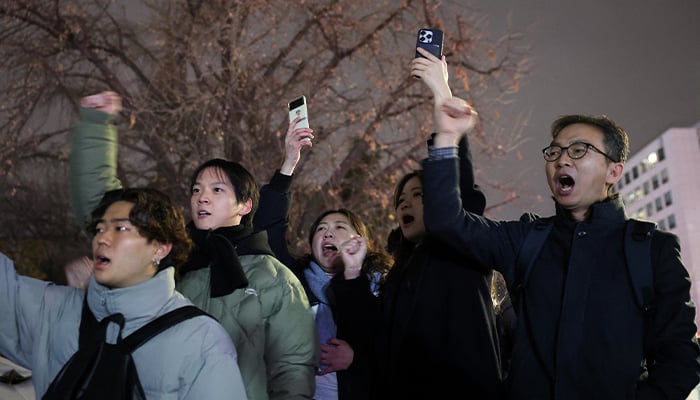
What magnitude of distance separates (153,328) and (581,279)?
141 cm

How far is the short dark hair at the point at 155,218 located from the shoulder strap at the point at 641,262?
1534 mm

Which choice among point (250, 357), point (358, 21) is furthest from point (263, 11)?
point (250, 357)

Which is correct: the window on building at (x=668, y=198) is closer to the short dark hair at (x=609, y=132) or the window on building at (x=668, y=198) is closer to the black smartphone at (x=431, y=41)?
the short dark hair at (x=609, y=132)

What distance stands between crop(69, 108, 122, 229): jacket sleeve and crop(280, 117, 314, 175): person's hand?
4.06 feet

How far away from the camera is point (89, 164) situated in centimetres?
247

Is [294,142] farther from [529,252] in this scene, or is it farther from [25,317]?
[25,317]

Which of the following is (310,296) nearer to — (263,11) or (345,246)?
(345,246)

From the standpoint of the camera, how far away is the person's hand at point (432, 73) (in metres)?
2.41

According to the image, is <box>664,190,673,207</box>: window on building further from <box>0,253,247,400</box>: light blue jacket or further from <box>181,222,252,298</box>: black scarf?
<box>0,253,247,400</box>: light blue jacket

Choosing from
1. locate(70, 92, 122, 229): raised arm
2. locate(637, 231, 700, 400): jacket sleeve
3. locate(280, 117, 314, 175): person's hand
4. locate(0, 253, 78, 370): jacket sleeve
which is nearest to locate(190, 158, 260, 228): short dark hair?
locate(280, 117, 314, 175): person's hand

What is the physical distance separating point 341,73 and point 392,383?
7470 millimetres

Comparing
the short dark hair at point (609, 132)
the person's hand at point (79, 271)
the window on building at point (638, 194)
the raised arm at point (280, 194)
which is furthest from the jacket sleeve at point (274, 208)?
the window on building at point (638, 194)

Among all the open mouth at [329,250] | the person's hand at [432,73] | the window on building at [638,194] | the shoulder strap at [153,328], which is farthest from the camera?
the window on building at [638,194]

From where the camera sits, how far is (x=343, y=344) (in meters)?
3.43
